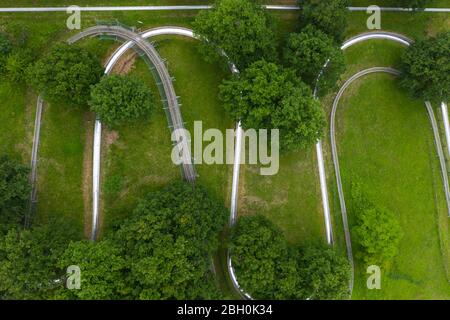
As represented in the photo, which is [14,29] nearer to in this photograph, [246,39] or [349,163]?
[246,39]

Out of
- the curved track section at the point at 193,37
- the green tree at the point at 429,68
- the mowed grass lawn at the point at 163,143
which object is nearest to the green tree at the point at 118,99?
the mowed grass lawn at the point at 163,143

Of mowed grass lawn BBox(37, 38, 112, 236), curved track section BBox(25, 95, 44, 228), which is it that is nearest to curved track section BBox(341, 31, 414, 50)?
mowed grass lawn BBox(37, 38, 112, 236)

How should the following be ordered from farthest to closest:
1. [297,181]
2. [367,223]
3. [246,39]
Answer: [297,181]
[367,223]
[246,39]

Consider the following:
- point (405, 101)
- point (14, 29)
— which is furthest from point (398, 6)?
point (14, 29)

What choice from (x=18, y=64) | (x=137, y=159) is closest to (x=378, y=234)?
(x=137, y=159)

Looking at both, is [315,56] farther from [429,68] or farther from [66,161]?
[66,161]

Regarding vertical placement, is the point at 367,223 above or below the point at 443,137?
below

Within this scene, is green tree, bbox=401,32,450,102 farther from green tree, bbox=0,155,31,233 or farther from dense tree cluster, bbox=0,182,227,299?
green tree, bbox=0,155,31,233
